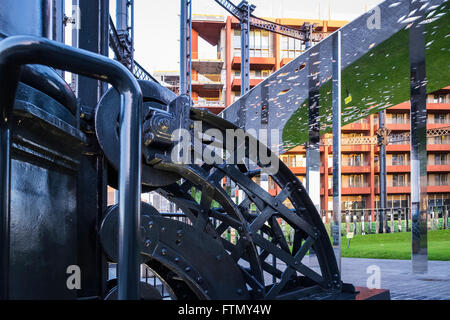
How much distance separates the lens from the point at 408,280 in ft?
26.4

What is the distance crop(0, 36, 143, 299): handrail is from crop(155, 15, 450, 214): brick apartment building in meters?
48.2

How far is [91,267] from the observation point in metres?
2.48

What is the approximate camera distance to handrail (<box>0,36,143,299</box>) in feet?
3.43

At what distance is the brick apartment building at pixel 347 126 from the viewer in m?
50.5

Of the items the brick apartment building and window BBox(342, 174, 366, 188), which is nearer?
the brick apartment building

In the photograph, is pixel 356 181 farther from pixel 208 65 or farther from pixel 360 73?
pixel 360 73

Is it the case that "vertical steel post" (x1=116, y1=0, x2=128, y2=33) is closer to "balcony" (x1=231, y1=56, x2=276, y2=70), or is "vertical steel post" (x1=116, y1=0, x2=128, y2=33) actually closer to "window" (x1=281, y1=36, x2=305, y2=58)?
"balcony" (x1=231, y1=56, x2=276, y2=70)

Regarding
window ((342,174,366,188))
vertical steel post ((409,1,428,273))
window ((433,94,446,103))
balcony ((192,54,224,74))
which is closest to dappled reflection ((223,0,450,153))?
vertical steel post ((409,1,428,273))

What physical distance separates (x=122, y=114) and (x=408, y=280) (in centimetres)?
820

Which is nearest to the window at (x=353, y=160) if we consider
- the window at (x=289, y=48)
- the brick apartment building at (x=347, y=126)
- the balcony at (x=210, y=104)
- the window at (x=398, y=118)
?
the brick apartment building at (x=347, y=126)

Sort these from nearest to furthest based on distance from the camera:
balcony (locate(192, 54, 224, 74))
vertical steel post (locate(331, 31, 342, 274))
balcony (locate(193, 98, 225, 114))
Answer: vertical steel post (locate(331, 31, 342, 274))
balcony (locate(193, 98, 225, 114))
balcony (locate(192, 54, 224, 74))

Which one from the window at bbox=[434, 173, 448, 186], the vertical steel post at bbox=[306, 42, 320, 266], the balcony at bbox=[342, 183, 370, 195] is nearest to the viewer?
the vertical steel post at bbox=[306, 42, 320, 266]

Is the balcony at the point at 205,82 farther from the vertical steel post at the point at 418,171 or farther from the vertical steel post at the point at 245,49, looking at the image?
the vertical steel post at the point at 418,171

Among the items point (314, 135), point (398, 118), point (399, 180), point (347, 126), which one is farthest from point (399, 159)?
point (314, 135)
